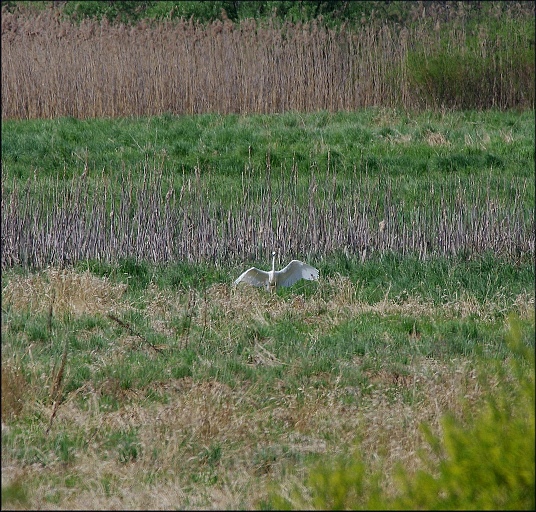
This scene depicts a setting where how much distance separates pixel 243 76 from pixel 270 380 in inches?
359

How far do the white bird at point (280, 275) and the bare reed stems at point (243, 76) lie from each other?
7.09 m

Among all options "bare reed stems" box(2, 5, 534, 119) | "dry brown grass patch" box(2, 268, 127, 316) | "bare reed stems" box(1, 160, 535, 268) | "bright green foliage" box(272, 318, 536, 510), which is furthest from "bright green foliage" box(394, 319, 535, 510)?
"bare reed stems" box(2, 5, 534, 119)

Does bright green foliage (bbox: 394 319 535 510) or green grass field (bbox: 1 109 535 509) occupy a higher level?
bright green foliage (bbox: 394 319 535 510)

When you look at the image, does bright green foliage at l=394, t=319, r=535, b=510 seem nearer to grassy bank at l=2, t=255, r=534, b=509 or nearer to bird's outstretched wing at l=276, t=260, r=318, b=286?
grassy bank at l=2, t=255, r=534, b=509

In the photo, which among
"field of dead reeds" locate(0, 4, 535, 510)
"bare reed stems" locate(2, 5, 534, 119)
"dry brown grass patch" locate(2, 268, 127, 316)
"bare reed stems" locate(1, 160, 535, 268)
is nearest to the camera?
"field of dead reeds" locate(0, 4, 535, 510)

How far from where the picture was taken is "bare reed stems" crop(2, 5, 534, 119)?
13.4 meters

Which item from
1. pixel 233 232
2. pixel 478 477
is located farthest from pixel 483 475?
pixel 233 232

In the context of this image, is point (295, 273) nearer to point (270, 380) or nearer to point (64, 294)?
point (64, 294)

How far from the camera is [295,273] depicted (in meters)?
6.70

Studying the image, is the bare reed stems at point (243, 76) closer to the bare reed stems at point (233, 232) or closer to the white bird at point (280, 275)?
the bare reed stems at point (233, 232)

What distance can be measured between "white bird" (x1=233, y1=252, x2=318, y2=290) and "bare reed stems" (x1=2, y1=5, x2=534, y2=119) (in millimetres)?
7091

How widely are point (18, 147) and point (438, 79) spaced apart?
594cm

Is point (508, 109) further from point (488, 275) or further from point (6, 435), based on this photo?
point (6, 435)

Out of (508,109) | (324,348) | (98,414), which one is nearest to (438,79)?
(508,109)
